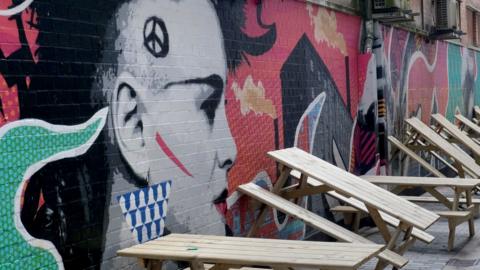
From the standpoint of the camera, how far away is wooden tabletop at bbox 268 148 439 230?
21.1ft

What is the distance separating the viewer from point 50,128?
4426mm

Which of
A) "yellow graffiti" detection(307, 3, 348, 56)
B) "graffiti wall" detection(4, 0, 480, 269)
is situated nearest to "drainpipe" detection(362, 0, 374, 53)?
"yellow graffiti" detection(307, 3, 348, 56)

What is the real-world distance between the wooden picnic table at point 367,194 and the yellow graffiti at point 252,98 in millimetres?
454

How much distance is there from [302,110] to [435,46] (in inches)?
302

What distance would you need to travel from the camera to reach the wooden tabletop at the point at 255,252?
4.43 meters

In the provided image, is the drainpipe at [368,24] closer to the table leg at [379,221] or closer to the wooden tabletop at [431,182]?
the wooden tabletop at [431,182]

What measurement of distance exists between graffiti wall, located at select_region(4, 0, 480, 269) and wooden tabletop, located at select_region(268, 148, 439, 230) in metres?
0.34

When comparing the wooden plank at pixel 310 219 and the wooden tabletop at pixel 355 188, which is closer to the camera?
the wooden plank at pixel 310 219

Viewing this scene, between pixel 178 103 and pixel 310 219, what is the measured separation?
62.6 inches

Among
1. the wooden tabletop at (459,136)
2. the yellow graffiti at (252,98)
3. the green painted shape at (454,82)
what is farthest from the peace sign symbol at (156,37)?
the green painted shape at (454,82)

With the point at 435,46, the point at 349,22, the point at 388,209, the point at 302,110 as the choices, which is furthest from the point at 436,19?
the point at 388,209

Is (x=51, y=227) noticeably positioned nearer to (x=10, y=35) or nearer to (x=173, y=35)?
(x=10, y=35)

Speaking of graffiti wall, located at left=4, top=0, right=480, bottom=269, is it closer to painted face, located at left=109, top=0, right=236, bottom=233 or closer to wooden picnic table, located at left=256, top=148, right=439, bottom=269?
painted face, located at left=109, top=0, right=236, bottom=233

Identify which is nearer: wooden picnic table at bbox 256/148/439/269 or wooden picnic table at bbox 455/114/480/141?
wooden picnic table at bbox 256/148/439/269
